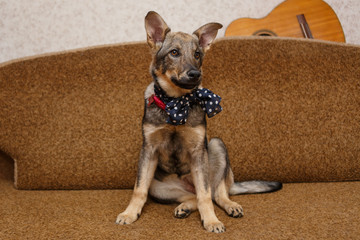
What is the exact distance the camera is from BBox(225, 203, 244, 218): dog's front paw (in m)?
1.48

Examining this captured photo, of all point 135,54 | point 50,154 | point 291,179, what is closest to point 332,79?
point 291,179

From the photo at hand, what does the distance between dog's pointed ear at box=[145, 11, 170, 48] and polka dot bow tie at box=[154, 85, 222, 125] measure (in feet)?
1.05

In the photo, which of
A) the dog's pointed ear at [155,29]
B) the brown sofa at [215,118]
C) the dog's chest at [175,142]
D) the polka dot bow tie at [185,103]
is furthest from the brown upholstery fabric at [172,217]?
the dog's pointed ear at [155,29]

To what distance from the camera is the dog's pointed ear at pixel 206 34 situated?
1.77 meters

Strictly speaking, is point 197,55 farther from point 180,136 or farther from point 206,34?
point 180,136

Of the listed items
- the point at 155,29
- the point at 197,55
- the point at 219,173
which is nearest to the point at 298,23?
the point at 197,55

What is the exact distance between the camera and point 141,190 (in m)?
1.59

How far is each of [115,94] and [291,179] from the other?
1494mm

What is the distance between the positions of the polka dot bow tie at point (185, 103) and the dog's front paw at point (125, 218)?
0.55 m

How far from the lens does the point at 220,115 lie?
2082mm

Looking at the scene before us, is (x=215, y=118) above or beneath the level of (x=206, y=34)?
beneath

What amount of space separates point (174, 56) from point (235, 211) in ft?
3.14

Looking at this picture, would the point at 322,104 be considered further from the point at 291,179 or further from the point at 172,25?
the point at 172,25

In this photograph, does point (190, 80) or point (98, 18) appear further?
point (98, 18)
